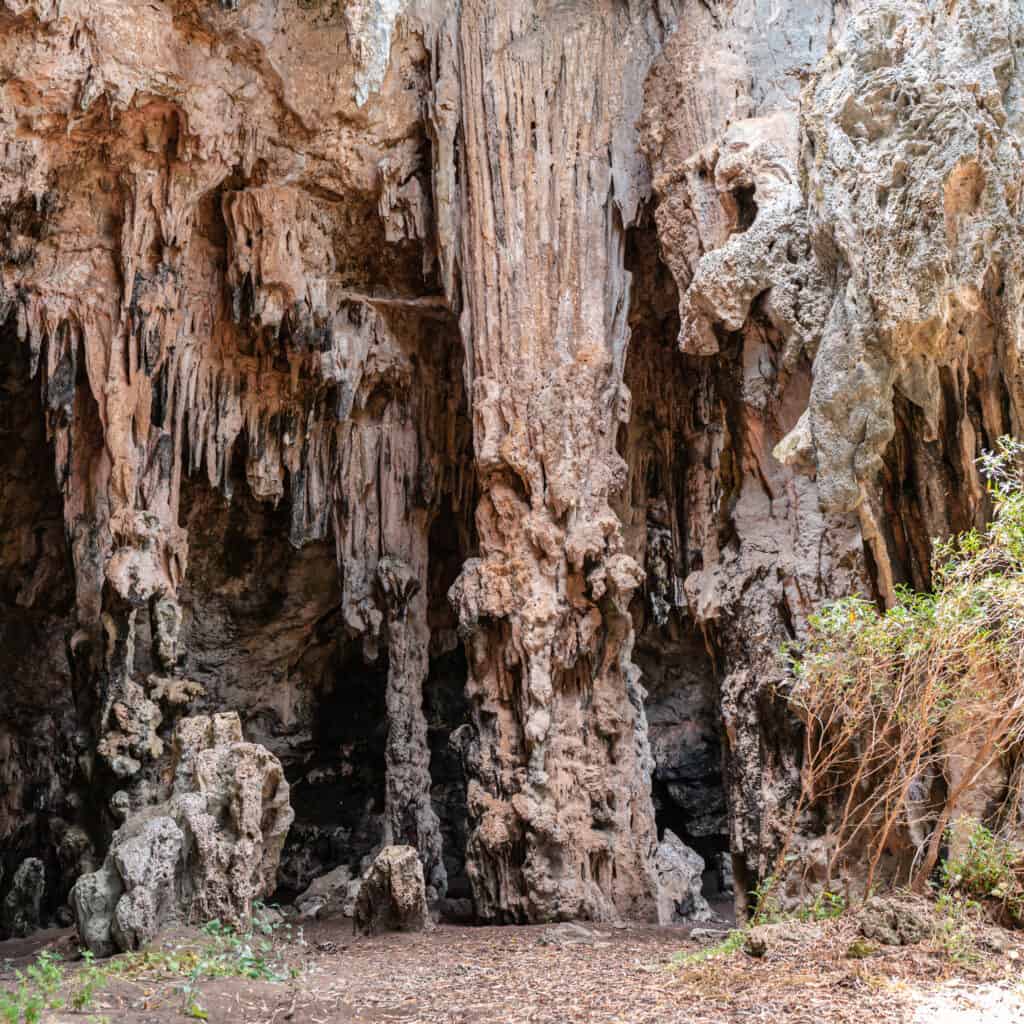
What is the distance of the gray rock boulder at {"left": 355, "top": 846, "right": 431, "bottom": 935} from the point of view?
10203 millimetres

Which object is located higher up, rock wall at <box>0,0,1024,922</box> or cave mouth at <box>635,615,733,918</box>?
rock wall at <box>0,0,1024,922</box>

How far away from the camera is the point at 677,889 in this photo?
40.6ft

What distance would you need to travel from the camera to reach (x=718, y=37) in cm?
1214

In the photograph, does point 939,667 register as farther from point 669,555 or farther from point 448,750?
point 448,750

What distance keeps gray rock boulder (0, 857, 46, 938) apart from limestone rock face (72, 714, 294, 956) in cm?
559

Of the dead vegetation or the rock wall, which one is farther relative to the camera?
the rock wall

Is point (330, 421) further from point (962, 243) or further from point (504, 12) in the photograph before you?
point (962, 243)

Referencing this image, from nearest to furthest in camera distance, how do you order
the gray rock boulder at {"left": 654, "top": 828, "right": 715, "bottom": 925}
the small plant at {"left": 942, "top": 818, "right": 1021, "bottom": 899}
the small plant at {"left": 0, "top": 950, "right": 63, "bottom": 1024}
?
the small plant at {"left": 0, "top": 950, "right": 63, "bottom": 1024} → the small plant at {"left": 942, "top": 818, "right": 1021, "bottom": 899} → the gray rock boulder at {"left": 654, "top": 828, "right": 715, "bottom": 925}

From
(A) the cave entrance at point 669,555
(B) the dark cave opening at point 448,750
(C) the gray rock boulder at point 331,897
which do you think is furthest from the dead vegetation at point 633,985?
(B) the dark cave opening at point 448,750

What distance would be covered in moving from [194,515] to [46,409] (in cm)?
294

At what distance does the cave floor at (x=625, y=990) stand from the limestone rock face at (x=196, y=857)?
35 cm

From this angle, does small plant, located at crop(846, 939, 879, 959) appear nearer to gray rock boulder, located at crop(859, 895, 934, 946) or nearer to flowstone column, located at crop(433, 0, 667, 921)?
gray rock boulder, located at crop(859, 895, 934, 946)

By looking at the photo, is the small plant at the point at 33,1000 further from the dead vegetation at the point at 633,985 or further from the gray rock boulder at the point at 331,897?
the gray rock boulder at the point at 331,897

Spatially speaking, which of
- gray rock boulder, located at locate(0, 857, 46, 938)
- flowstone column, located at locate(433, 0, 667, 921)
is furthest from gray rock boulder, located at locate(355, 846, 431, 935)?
gray rock boulder, located at locate(0, 857, 46, 938)
